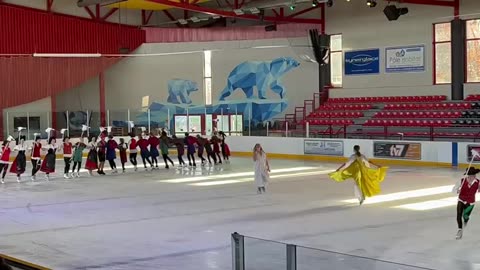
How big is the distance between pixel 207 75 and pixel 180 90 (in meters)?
1.81

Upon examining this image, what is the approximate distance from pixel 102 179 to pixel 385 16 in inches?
709

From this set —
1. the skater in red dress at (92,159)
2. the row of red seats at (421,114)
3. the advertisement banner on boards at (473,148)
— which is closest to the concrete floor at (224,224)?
the advertisement banner on boards at (473,148)

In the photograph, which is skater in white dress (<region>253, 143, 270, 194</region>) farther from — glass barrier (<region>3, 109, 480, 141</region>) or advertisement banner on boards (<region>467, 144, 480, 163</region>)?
glass barrier (<region>3, 109, 480, 141</region>)

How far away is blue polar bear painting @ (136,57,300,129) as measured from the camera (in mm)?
38981

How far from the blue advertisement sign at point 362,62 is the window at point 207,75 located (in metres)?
7.89

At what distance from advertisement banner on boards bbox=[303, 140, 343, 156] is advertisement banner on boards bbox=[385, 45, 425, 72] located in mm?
6858

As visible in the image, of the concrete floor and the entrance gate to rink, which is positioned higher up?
the entrance gate to rink

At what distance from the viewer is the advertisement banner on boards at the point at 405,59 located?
3469cm

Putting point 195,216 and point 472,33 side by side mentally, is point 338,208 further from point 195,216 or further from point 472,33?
point 472,33

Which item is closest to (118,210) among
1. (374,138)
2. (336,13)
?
(374,138)

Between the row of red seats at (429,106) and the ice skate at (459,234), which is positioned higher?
the row of red seats at (429,106)

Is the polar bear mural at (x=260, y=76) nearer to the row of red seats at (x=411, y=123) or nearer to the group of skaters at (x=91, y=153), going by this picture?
the row of red seats at (x=411, y=123)

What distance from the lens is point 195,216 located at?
51.0 feet

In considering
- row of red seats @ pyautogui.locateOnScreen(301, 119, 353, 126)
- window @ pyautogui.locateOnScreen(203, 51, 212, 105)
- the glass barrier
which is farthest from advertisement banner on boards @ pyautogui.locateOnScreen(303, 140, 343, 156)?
window @ pyautogui.locateOnScreen(203, 51, 212, 105)
